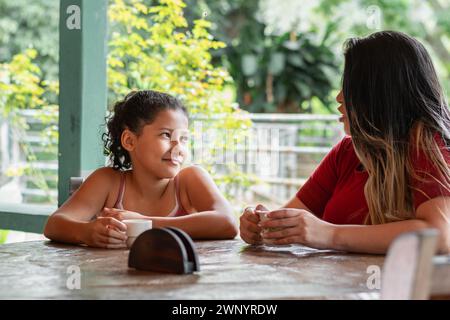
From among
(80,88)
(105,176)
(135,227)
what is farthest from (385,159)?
(80,88)

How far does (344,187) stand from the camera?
81.3 inches

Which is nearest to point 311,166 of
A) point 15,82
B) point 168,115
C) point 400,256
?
point 15,82

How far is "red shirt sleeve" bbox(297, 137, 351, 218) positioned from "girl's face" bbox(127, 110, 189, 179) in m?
0.40

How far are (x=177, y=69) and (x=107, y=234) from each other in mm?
2466

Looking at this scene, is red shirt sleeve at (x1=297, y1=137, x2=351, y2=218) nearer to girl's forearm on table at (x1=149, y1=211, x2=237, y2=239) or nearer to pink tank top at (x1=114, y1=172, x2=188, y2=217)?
girl's forearm on table at (x1=149, y1=211, x2=237, y2=239)

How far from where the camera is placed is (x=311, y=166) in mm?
7344

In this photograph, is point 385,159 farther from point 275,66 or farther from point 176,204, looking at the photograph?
point 275,66

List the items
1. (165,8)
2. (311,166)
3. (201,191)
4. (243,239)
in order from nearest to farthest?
(243,239) → (201,191) → (165,8) → (311,166)

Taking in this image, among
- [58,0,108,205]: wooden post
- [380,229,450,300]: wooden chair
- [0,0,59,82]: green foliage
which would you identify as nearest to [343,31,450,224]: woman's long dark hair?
[380,229,450,300]: wooden chair

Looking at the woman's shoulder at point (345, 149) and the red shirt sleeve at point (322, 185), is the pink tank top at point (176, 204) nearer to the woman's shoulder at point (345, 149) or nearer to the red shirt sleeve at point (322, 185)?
the red shirt sleeve at point (322, 185)

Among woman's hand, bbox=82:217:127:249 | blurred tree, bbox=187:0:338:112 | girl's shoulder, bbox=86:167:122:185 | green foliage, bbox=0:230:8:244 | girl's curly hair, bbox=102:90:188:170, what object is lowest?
green foliage, bbox=0:230:8:244

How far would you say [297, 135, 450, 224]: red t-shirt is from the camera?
5.83 ft
